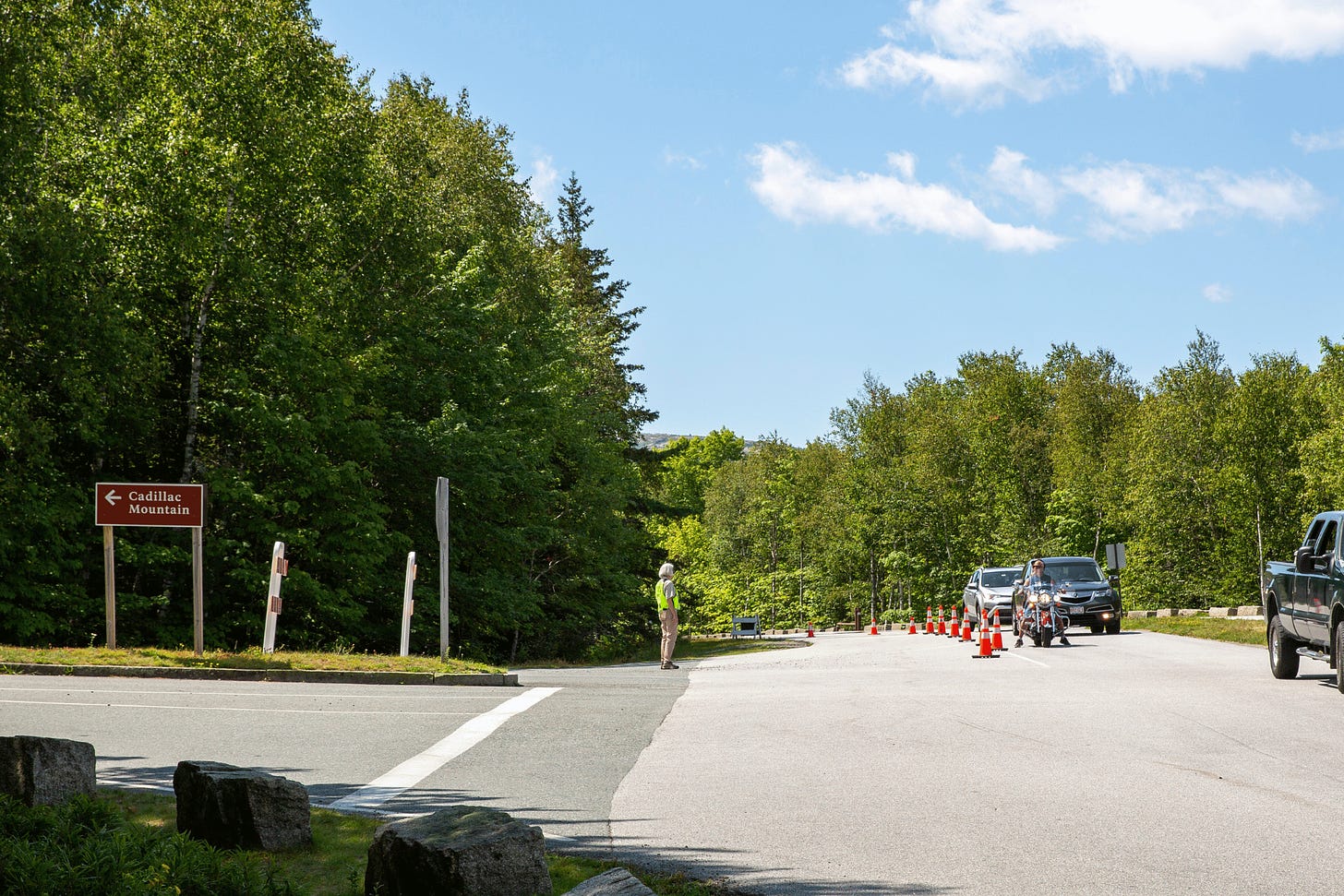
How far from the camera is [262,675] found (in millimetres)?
16312

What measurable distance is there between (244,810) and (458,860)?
140 cm

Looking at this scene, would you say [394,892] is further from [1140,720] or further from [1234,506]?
[1234,506]

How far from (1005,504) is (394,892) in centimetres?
7117

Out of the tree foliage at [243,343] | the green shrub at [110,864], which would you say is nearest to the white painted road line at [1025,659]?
the tree foliage at [243,343]

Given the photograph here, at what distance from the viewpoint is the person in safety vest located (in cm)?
2000

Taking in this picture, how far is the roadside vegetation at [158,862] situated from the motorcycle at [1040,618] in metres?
20.8

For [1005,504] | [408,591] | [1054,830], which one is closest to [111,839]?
[1054,830]

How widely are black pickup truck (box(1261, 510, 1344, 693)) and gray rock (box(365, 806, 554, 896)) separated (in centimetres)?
1215

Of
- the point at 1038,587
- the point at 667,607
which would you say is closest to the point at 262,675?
the point at 667,607

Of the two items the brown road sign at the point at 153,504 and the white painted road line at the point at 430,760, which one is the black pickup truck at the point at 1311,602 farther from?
the brown road sign at the point at 153,504

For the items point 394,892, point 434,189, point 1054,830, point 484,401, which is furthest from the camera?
point 434,189

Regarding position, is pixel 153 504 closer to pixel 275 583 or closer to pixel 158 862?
pixel 275 583

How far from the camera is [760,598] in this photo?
309 feet

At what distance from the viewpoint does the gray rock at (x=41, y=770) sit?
6.04 m
